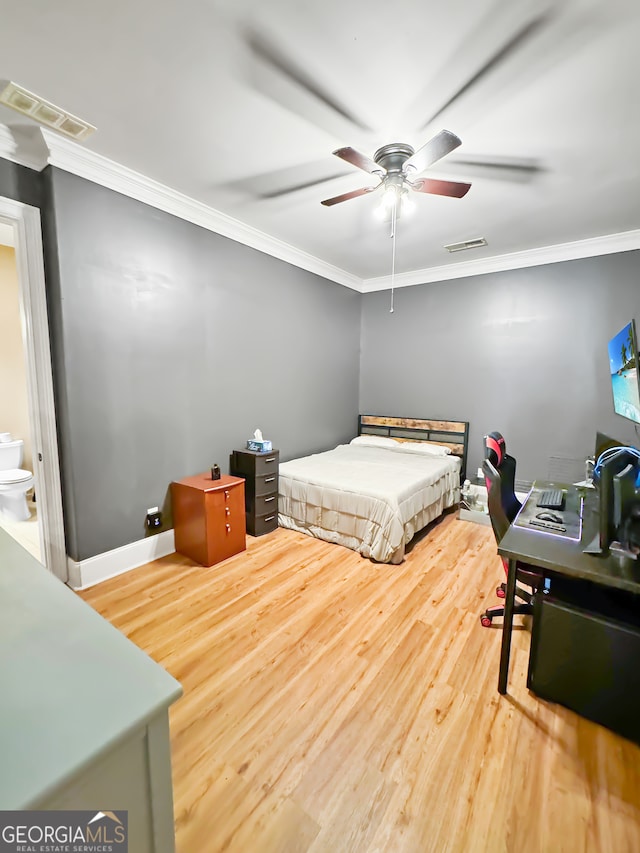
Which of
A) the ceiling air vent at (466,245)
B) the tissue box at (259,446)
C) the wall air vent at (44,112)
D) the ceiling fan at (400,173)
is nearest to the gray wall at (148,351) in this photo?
the tissue box at (259,446)

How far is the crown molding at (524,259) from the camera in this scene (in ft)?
11.3

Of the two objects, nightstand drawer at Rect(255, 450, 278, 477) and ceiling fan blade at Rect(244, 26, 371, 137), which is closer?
ceiling fan blade at Rect(244, 26, 371, 137)

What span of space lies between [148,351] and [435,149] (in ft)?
7.45

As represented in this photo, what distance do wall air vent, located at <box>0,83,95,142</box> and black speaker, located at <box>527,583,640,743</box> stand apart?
3.42m

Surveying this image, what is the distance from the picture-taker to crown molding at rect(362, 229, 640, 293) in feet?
11.3

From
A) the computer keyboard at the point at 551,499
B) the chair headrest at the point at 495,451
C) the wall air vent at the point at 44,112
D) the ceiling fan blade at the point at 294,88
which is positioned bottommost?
the computer keyboard at the point at 551,499

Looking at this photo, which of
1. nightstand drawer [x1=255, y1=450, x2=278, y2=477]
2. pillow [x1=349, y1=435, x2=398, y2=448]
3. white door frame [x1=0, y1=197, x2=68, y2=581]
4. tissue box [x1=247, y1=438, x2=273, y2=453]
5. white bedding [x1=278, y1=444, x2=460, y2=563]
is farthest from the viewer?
pillow [x1=349, y1=435, x2=398, y2=448]

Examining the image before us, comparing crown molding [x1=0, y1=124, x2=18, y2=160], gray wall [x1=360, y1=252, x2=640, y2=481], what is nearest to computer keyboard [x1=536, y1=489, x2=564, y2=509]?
→ gray wall [x1=360, y1=252, x2=640, y2=481]

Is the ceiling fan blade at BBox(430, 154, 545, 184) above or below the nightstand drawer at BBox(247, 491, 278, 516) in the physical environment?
above

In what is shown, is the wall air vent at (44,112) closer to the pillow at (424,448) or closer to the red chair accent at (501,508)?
the red chair accent at (501,508)

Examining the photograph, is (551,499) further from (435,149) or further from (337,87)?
(337,87)

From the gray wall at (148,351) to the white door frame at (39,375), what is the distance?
0.07 m

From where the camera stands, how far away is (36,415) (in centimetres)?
248

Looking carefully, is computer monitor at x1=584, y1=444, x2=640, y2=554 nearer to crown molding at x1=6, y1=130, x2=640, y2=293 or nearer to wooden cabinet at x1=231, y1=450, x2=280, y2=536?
wooden cabinet at x1=231, y1=450, x2=280, y2=536
